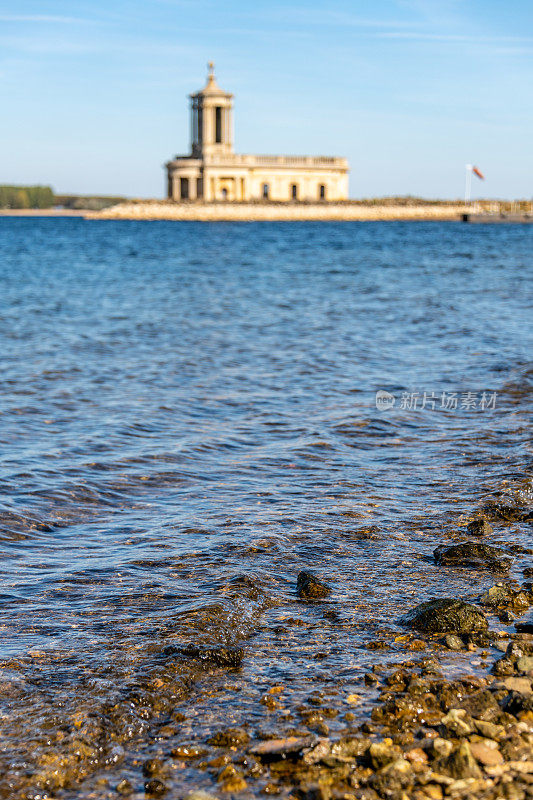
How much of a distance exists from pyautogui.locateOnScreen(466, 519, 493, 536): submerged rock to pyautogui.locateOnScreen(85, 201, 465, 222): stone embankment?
12105 cm

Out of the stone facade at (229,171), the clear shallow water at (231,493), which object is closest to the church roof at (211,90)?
the stone facade at (229,171)

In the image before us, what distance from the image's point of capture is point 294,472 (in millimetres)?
8609

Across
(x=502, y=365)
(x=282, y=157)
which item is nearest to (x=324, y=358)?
(x=502, y=365)

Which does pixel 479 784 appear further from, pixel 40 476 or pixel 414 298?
pixel 414 298

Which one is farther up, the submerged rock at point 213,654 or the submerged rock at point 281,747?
the submerged rock at point 281,747

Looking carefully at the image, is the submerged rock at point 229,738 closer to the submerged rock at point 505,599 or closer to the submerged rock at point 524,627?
the submerged rock at point 524,627

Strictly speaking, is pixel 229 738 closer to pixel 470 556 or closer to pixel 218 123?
pixel 470 556

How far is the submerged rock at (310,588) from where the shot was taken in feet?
18.1

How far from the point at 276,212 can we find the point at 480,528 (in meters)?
125

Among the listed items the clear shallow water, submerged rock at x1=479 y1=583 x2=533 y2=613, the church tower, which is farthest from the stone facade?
submerged rock at x1=479 y1=583 x2=533 y2=613

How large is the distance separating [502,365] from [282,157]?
129 meters

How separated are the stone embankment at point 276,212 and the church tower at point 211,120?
9488 millimetres

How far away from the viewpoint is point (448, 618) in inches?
191

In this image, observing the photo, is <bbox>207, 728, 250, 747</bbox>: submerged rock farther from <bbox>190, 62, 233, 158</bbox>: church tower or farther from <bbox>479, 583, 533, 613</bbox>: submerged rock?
<bbox>190, 62, 233, 158</bbox>: church tower
